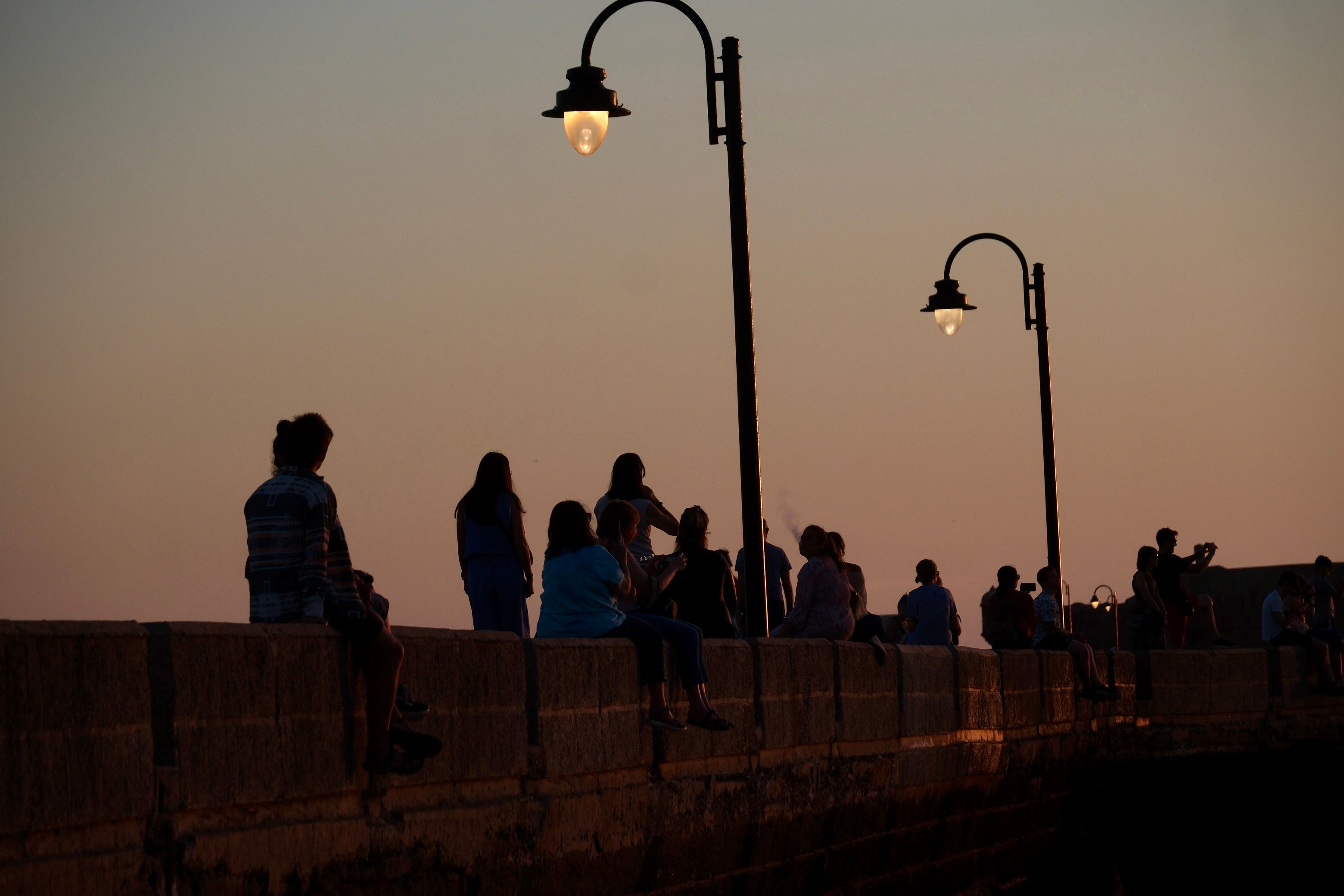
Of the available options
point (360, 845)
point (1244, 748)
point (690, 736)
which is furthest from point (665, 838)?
point (1244, 748)

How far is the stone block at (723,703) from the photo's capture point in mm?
10133

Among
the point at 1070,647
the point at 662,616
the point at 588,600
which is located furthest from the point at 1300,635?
the point at 588,600

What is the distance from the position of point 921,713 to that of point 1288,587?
31.1ft

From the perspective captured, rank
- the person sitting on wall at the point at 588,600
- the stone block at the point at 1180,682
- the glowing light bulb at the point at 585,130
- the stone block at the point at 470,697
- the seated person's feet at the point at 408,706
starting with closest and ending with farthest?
the seated person's feet at the point at 408,706
the stone block at the point at 470,697
the person sitting on wall at the point at 588,600
the glowing light bulb at the point at 585,130
the stone block at the point at 1180,682

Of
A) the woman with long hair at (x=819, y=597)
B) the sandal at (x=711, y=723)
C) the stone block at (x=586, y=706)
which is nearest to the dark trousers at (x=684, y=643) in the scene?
the sandal at (x=711, y=723)

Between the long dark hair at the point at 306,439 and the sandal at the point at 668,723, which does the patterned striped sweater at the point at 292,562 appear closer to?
the long dark hair at the point at 306,439

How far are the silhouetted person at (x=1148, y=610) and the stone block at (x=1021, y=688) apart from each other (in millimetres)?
2800

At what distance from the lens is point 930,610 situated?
17047mm

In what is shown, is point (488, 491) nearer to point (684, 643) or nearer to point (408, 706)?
point (684, 643)

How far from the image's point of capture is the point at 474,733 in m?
8.08

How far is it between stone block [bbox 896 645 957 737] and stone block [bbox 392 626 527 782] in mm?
5860

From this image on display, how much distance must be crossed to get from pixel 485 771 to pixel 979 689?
27.2 feet

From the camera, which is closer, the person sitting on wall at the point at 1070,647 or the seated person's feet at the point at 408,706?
the seated person's feet at the point at 408,706

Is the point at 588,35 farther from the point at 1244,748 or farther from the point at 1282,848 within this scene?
the point at 1282,848
